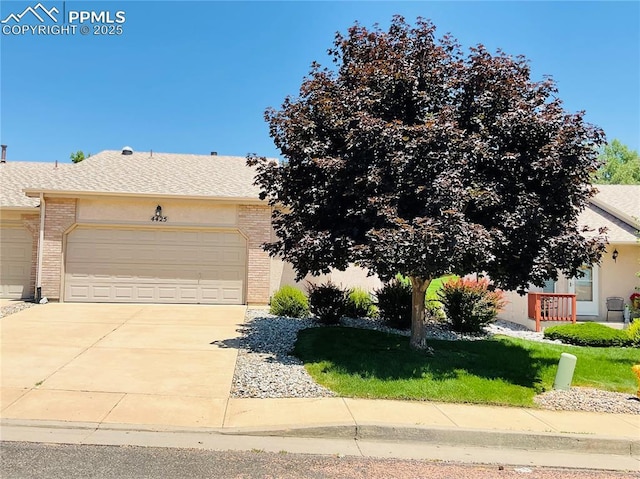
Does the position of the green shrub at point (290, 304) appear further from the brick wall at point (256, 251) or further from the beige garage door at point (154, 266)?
the beige garage door at point (154, 266)

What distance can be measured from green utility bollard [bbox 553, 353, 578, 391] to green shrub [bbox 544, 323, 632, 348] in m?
4.94

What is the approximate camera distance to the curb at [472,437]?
5777mm

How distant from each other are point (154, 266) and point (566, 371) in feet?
38.8

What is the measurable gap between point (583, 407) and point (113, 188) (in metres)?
13.8

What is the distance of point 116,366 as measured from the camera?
813cm

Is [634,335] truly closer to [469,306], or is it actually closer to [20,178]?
[469,306]

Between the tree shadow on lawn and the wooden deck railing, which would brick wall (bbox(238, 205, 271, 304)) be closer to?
the tree shadow on lawn

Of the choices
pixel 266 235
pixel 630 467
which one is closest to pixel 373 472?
pixel 630 467

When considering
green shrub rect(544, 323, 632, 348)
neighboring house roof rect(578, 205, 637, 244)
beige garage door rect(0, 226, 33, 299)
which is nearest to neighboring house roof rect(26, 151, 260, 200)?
beige garage door rect(0, 226, 33, 299)

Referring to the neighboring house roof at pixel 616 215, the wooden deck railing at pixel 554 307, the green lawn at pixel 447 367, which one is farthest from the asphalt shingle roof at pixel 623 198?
the green lawn at pixel 447 367

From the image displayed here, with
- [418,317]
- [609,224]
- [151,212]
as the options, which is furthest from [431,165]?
[609,224]

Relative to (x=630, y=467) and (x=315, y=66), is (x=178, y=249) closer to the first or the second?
(x=315, y=66)

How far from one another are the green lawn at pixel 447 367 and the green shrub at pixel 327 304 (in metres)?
1.07

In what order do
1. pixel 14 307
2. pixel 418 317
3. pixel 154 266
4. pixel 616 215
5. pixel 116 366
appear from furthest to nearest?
pixel 616 215 < pixel 154 266 < pixel 14 307 < pixel 418 317 < pixel 116 366
